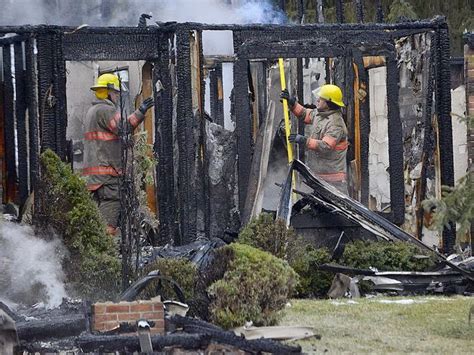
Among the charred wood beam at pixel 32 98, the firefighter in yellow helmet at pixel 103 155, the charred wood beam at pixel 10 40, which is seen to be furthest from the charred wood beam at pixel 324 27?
the charred wood beam at pixel 10 40

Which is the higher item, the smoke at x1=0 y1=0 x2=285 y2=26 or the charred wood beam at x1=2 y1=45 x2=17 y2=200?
the smoke at x1=0 y1=0 x2=285 y2=26

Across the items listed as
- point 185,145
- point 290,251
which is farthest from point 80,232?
point 185,145

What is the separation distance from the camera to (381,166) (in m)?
21.8

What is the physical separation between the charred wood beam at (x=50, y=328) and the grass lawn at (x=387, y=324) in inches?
67.1

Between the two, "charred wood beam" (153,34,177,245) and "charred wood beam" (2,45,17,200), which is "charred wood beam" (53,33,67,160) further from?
"charred wood beam" (153,34,177,245)

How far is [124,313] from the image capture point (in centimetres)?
1079

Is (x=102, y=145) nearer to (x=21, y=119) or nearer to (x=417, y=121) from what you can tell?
(x=21, y=119)

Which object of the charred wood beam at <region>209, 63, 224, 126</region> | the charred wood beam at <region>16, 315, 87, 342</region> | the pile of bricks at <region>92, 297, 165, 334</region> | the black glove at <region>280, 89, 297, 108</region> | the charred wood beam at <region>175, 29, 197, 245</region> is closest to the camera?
the charred wood beam at <region>16, 315, 87, 342</region>

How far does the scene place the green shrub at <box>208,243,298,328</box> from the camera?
1122cm

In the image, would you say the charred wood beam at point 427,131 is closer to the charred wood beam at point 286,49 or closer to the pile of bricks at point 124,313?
the charred wood beam at point 286,49

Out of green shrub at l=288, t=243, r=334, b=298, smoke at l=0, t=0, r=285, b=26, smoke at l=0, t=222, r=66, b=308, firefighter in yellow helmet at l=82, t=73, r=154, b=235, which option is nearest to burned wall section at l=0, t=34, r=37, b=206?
firefighter in yellow helmet at l=82, t=73, r=154, b=235

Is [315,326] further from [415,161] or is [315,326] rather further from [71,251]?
[415,161]

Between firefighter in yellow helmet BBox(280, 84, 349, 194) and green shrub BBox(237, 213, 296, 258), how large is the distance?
2.60 metres

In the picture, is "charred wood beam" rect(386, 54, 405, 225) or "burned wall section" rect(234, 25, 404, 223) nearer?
"burned wall section" rect(234, 25, 404, 223)
